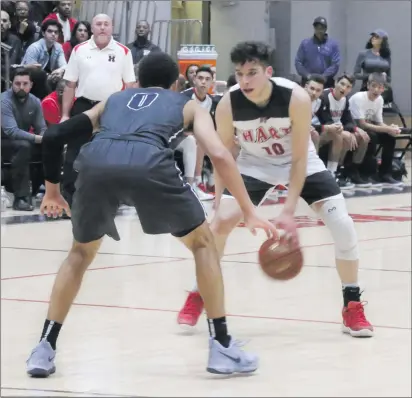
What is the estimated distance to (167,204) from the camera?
158 inches

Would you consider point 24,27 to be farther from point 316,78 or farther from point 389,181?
point 389,181

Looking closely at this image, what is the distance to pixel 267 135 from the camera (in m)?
4.76

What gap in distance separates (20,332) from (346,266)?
58.1 inches

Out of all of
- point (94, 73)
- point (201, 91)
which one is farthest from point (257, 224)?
Answer: point (201, 91)

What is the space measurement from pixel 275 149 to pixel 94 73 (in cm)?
171

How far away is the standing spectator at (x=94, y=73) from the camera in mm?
5349

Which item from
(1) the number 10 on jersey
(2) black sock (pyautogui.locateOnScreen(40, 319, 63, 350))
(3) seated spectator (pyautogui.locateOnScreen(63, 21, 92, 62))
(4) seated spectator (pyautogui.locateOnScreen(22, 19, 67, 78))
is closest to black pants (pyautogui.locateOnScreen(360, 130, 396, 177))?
(1) the number 10 on jersey

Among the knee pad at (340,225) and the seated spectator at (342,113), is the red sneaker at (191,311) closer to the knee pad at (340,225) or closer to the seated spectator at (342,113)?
the knee pad at (340,225)

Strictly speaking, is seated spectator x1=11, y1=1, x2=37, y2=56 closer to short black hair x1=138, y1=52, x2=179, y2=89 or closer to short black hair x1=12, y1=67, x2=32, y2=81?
short black hair x1=12, y1=67, x2=32, y2=81

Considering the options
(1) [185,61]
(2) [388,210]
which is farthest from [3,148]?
(2) [388,210]

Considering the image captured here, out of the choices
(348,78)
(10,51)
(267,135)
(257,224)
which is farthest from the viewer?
(10,51)

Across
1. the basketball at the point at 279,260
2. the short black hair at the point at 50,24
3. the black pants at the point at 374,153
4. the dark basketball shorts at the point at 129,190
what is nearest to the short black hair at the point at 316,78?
the black pants at the point at 374,153

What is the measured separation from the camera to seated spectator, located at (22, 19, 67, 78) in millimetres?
7410

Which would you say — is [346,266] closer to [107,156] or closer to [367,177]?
[107,156]
